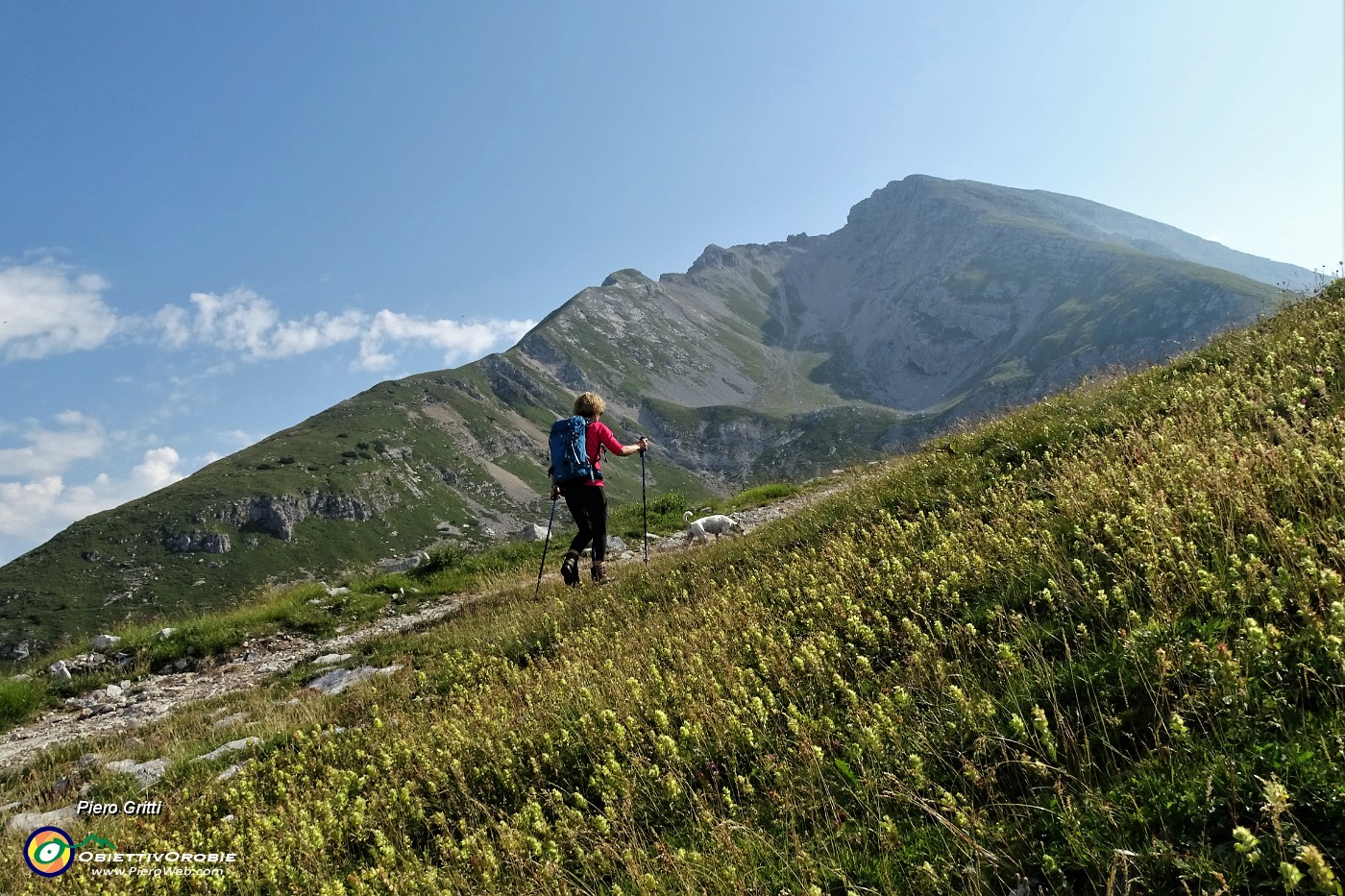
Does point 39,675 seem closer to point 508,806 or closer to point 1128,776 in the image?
point 508,806

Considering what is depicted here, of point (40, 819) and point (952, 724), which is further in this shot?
point (40, 819)

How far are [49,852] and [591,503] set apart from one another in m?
8.17

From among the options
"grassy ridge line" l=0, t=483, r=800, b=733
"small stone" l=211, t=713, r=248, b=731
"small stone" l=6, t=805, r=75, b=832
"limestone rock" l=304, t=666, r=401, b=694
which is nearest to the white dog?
"grassy ridge line" l=0, t=483, r=800, b=733

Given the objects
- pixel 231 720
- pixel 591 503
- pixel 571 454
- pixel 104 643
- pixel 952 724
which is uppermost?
pixel 571 454

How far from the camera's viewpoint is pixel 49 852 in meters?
6.04

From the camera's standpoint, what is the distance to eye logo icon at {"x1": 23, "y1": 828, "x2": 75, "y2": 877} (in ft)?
19.0

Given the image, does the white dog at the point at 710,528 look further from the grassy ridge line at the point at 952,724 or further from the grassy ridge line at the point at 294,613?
the grassy ridge line at the point at 952,724

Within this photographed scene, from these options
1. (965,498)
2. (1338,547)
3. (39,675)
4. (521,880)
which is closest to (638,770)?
(521,880)

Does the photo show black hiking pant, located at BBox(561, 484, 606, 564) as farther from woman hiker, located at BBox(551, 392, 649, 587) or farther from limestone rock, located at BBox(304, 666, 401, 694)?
limestone rock, located at BBox(304, 666, 401, 694)

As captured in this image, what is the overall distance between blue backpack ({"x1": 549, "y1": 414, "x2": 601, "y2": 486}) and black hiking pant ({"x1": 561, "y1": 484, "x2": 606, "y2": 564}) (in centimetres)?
24

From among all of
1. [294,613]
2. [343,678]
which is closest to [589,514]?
[343,678]

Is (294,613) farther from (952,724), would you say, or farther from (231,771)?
(952,724)

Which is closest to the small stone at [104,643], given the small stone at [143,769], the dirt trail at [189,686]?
the dirt trail at [189,686]

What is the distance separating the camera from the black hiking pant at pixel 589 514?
40.8 feet
